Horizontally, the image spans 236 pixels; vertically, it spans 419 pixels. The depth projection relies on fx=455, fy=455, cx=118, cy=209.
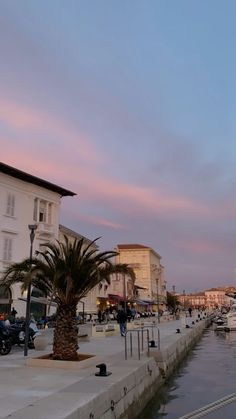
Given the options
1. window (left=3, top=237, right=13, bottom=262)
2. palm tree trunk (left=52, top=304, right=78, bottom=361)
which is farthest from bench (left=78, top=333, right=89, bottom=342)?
window (left=3, top=237, right=13, bottom=262)

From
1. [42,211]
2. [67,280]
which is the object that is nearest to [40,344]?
[67,280]

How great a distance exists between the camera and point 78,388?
9188mm

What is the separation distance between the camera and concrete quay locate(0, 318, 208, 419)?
7535 millimetres

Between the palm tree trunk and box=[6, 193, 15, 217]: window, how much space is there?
2721 cm

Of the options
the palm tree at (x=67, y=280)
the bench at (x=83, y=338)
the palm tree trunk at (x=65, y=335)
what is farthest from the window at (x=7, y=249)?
the palm tree trunk at (x=65, y=335)

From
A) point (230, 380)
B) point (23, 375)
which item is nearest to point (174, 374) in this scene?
point (230, 380)

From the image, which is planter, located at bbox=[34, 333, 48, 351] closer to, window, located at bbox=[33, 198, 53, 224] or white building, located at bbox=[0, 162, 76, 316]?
white building, located at bbox=[0, 162, 76, 316]

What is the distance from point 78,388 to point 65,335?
180 inches

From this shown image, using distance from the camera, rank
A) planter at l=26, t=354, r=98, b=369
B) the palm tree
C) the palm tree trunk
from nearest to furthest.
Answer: planter at l=26, t=354, r=98, b=369
the palm tree trunk
the palm tree

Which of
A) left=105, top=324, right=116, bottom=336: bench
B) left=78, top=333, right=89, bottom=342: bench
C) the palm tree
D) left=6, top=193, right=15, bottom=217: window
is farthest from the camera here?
left=6, top=193, right=15, bottom=217: window

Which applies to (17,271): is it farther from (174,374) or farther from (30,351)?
(174,374)

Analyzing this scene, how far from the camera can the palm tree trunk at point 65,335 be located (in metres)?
13.6

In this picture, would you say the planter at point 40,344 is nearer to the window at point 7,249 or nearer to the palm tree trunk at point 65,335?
the palm tree trunk at point 65,335

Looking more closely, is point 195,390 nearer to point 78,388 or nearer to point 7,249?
point 78,388
